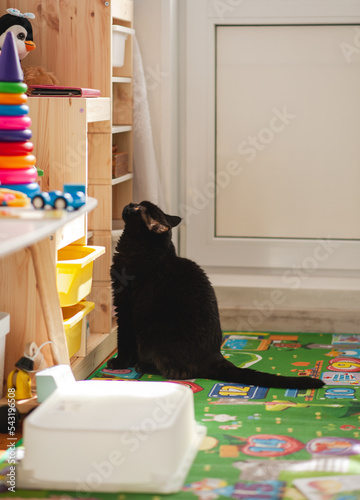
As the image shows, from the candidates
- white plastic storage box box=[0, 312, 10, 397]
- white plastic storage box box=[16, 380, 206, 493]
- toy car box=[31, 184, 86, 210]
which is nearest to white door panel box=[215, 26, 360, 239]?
white plastic storage box box=[0, 312, 10, 397]

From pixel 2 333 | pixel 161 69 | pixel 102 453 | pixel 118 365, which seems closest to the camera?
pixel 102 453

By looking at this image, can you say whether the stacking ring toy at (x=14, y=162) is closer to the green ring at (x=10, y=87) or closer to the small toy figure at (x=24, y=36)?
the green ring at (x=10, y=87)

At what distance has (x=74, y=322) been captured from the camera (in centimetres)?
254

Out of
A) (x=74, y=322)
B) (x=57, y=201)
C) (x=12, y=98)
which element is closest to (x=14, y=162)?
(x=12, y=98)

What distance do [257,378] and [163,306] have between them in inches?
15.7

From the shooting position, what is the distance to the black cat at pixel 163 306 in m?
2.60

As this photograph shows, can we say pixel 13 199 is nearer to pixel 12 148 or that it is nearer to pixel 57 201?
pixel 57 201

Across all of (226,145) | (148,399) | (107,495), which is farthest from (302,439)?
(226,145)

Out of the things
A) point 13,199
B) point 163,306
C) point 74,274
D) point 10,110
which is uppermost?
point 10,110

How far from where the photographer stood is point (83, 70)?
300cm

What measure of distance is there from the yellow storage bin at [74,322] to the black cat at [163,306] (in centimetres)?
13

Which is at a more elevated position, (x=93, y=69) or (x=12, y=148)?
(x=93, y=69)

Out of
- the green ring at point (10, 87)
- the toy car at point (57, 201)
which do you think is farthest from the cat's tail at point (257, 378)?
the green ring at point (10, 87)

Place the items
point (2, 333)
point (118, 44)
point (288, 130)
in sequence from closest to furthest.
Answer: point (2, 333), point (118, 44), point (288, 130)
